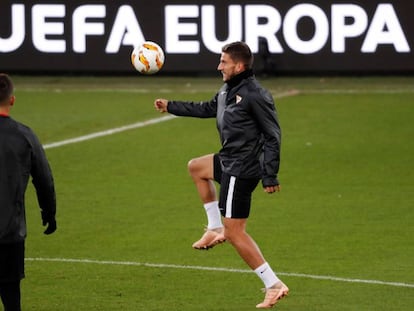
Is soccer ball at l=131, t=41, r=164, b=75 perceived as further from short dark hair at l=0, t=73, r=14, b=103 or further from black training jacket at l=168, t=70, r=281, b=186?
short dark hair at l=0, t=73, r=14, b=103

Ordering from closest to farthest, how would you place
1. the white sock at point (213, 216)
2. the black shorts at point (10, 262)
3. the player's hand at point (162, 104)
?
1. the black shorts at point (10, 262)
2. the player's hand at point (162, 104)
3. the white sock at point (213, 216)

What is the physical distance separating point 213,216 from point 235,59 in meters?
1.91

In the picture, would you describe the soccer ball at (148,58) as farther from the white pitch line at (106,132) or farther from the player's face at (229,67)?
the white pitch line at (106,132)

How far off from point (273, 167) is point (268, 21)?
18.2 meters

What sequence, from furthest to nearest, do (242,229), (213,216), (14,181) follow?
1. (213,216)
2. (242,229)
3. (14,181)

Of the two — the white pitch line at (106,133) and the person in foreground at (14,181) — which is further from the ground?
the person in foreground at (14,181)

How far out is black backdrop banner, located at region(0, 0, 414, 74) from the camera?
29344 millimetres

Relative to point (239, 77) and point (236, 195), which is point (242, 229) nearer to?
point (236, 195)

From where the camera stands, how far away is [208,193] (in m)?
13.1

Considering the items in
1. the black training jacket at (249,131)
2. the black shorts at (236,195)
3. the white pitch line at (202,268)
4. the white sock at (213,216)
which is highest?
the black training jacket at (249,131)

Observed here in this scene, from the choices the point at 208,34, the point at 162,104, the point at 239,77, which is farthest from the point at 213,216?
the point at 208,34

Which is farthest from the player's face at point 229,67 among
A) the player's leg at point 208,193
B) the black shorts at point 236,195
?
the player's leg at point 208,193

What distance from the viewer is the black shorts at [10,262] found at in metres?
10.2

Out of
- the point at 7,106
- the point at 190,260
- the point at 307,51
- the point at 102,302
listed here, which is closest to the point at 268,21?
the point at 307,51
